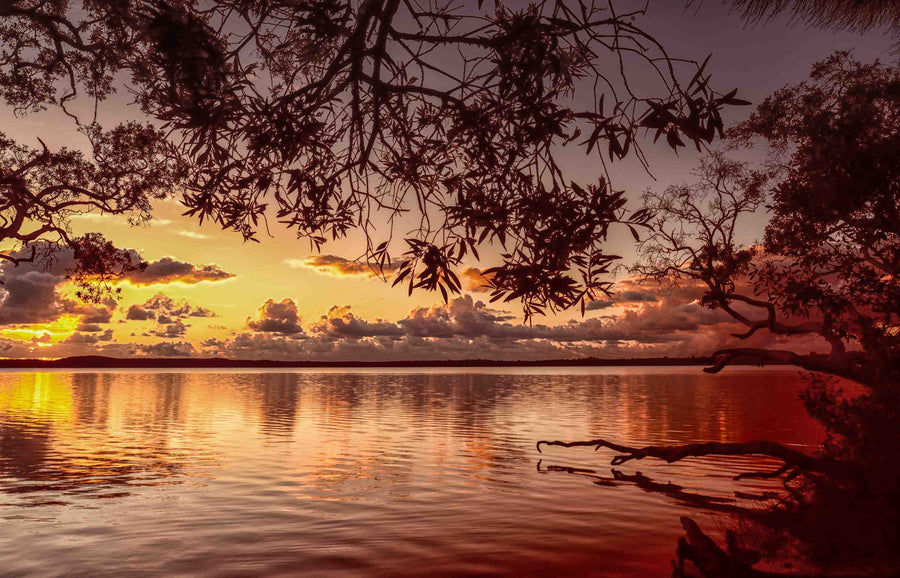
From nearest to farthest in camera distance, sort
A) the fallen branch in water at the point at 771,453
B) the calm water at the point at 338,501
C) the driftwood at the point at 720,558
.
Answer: the driftwood at the point at 720,558
the fallen branch in water at the point at 771,453
the calm water at the point at 338,501

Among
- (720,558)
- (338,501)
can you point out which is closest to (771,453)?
(720,558)

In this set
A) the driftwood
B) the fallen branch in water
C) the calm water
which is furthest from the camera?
the calm water

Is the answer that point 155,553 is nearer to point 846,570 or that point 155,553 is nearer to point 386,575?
point 386,575

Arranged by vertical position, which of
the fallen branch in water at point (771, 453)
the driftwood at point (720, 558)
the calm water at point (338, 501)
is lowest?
the calm water at point (338, 501)

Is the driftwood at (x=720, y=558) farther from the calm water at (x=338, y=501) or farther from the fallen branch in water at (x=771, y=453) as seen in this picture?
the calm water at (x=338, y=501)

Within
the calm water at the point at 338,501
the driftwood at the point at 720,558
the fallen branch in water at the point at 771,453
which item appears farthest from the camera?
the calm water at the point at 338,501

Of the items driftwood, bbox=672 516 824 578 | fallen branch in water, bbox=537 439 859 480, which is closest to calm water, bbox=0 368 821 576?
fallen branch in water, bbox=537 439 859 480

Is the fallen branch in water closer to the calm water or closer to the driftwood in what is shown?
the calm water

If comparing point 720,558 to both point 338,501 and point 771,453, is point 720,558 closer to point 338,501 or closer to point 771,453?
point 771,453

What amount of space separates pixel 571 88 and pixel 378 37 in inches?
79.8

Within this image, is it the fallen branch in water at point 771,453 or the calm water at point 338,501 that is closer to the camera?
the fallen branch in water at point 771,453

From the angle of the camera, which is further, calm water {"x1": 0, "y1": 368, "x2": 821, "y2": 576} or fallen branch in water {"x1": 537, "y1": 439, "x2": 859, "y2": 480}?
calm water {"x1": 0, "y1": 368, "x2": 821, "y2": 576}

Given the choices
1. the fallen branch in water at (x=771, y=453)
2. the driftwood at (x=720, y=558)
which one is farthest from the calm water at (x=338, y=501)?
the driftwood at (x=720, y=558)

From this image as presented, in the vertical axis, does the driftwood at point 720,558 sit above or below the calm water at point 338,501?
above
